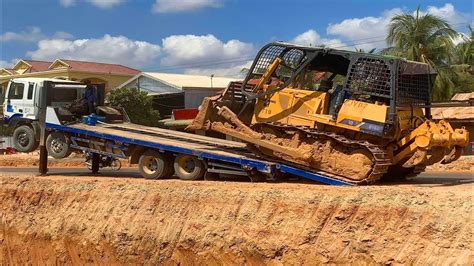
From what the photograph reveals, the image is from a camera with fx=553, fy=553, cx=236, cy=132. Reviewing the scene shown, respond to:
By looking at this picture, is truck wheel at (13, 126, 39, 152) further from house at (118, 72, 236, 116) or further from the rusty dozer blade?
house at (118, 72, 236, 116)

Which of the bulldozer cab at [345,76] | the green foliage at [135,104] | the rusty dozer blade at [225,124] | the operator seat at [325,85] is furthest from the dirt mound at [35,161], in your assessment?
the operator seat at [325,85]

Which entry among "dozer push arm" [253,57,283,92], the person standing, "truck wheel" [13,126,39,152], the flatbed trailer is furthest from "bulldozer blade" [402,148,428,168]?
"truck wheel" [13,126,39,152]

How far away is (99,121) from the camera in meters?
16.2

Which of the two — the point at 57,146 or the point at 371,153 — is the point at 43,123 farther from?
the point at 371,153

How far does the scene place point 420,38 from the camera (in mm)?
31375

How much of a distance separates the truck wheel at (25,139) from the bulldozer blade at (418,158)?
1048 cm

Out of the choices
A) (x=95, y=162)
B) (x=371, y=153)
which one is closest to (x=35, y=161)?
(x=95, y=162)

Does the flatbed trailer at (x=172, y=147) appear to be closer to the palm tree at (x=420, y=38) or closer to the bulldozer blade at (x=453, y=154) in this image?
the bulldozer blade at (x=453, y=154)

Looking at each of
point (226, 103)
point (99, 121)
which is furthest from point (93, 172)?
point (226, 103)

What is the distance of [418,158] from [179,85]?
1218 inches

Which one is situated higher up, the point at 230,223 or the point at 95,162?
the point at 95,162

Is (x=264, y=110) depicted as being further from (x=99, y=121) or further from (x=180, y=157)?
(x=99, y=121)

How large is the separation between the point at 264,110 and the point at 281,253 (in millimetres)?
4395

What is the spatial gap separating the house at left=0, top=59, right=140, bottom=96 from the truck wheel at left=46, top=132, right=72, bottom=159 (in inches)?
1031
